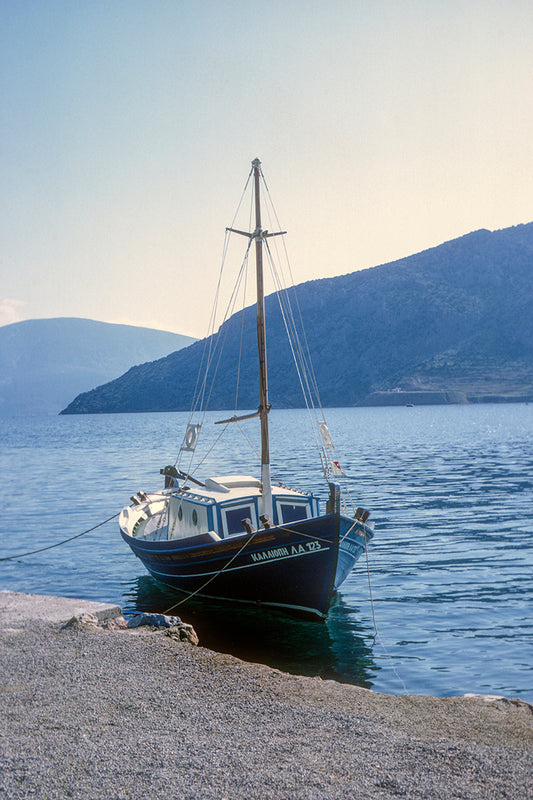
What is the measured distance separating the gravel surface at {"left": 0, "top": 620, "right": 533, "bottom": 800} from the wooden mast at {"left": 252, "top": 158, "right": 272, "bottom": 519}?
7.05m

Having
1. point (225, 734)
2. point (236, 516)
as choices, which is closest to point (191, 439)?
point (236, 516)

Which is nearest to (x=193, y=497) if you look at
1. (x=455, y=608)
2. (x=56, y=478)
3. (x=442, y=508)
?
(x=455, y=608)

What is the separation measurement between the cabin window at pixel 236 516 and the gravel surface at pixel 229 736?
6.78 m

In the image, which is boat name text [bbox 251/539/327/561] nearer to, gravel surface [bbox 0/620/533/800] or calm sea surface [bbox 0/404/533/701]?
calm sea surface [bbox 0/404/533/701]

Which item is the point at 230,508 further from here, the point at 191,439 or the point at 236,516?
the point at 191,439

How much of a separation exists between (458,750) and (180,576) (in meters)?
11.8

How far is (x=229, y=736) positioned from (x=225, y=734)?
0.07 meters

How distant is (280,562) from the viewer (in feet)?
52.0

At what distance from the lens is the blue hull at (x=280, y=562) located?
15.6 m

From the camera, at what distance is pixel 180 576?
1820 centimetres

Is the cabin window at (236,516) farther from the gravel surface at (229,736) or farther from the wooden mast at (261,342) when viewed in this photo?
the gravel surface at (229,736)

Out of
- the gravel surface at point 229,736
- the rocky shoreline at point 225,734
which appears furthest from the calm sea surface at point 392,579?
the gravel surface at point 229,736

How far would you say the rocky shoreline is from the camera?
254 inches

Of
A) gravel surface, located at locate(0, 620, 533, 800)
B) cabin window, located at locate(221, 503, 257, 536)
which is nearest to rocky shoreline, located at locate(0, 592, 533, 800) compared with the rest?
gravel surface, located at locate(0, 620, 533, 800)
